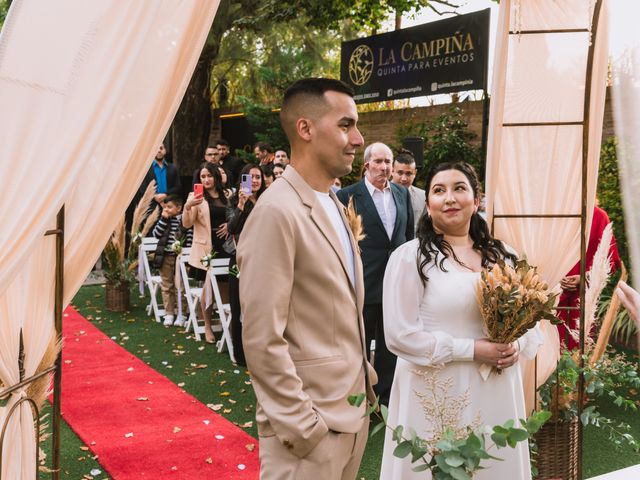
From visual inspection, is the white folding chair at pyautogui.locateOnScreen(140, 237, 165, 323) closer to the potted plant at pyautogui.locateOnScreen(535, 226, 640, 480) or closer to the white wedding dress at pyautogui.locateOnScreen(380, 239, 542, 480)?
the potted plant at pyautogui.locateOnScreen(535, 226, 640, 480)

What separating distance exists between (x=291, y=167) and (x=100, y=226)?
0.69 metres

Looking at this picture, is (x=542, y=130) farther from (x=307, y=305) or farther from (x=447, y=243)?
(x=307, y=305)

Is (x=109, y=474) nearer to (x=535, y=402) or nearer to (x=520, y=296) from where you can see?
(x=535, y=402)

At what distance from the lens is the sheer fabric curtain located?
13.9 feet

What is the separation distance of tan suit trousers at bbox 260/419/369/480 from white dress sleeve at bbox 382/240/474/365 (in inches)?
29.3

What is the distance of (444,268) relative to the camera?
→ 10.4ft

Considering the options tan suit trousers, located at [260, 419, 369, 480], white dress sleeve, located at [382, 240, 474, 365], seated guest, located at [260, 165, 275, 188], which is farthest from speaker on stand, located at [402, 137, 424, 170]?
tan suit trousers, located at [260, 419, 369, 480]

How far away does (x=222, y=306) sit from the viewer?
751cm

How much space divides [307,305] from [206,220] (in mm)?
5857

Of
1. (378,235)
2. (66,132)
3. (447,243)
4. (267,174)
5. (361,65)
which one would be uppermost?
(361,65)

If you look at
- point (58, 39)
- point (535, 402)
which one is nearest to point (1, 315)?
point (58, 39)

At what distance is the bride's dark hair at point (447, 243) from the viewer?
318cm

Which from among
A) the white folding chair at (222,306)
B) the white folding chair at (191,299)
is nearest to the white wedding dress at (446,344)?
the white folding chair at (222,306)

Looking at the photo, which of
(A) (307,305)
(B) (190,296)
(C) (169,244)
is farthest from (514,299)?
(C) (169,244)
